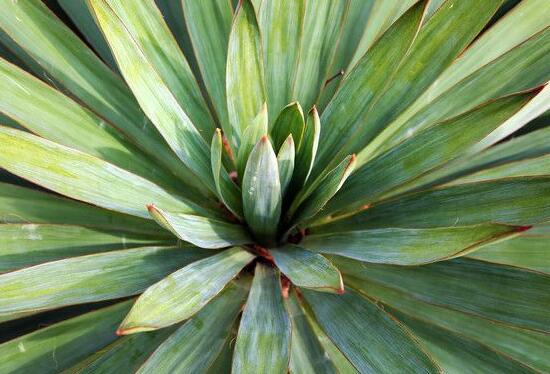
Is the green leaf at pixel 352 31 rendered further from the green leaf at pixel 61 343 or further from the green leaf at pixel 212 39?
the green leaf at pixel 61 343

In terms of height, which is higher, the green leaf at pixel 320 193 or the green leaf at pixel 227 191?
the green leaf at pixel 227 191

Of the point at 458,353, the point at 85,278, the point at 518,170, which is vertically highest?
the point at 518,170

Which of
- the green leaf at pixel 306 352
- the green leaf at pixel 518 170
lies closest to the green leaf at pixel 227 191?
the green leaf at pixel 306 352

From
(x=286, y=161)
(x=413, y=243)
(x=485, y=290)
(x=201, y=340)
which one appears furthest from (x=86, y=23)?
(x=485, y=290)

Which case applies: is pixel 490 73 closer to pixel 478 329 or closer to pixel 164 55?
pixel 478 329

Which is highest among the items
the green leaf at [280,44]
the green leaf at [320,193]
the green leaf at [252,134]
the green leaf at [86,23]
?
the green leaf at [86,23]

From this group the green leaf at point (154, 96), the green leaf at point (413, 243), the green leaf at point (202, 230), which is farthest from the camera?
the green leaf at point (154, 96)
